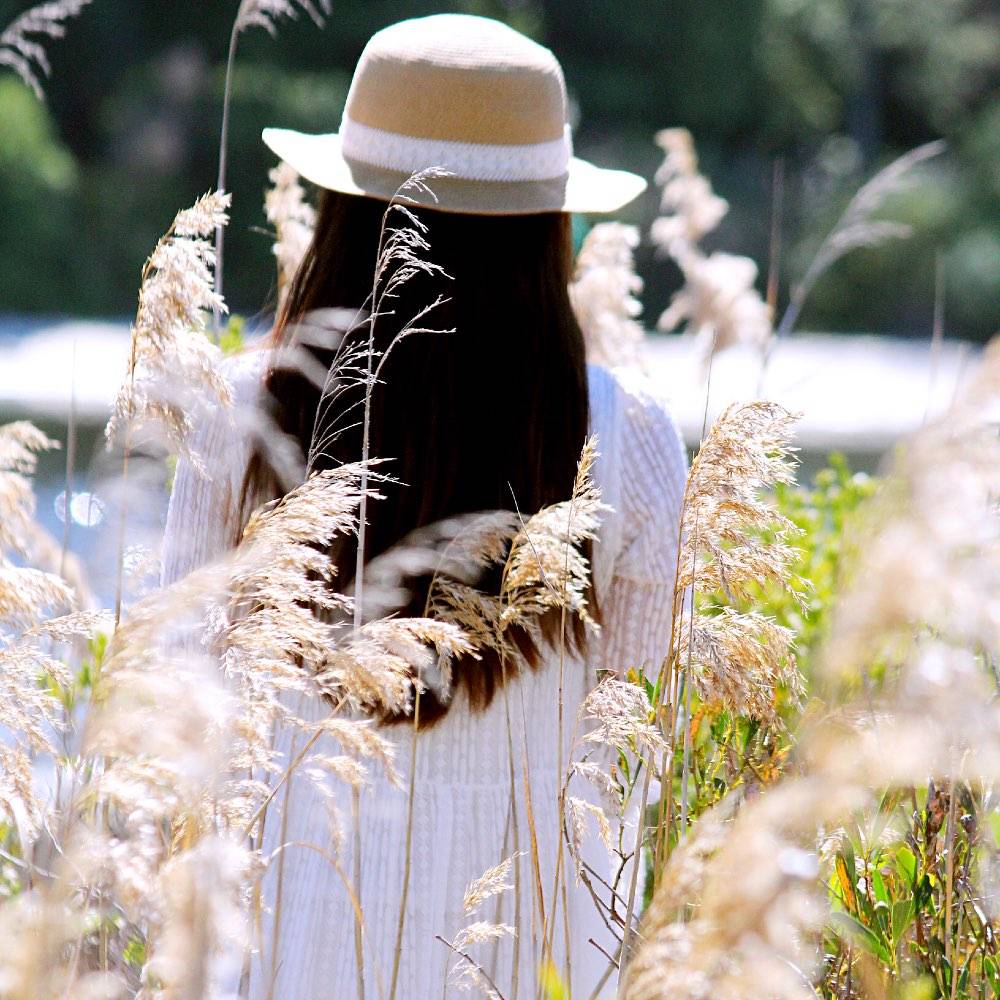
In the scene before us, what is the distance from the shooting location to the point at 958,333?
687 inches

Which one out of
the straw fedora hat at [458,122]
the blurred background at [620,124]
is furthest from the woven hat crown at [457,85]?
the blurred background at [620,124]

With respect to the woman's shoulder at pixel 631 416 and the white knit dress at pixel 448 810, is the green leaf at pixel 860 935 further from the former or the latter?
the woman's shoulder at pixel 631 416

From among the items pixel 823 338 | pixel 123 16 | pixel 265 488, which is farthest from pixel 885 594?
pixel 123 16

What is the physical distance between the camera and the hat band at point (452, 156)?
4.47ft

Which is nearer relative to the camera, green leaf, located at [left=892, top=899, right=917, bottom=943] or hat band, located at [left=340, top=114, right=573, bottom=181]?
green leaf, located at [left=892, top=899, right=917, bottom=943]

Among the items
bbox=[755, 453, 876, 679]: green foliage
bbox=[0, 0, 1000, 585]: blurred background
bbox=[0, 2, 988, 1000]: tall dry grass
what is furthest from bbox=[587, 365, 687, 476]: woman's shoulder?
bbox=[0, 0, 1000, 585]: blurred background

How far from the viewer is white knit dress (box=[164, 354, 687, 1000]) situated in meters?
1.36

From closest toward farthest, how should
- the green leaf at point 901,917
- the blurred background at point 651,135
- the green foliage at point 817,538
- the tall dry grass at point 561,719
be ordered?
the tall dry grass at point 561,719 < the green leaf at point 901,917 < the green foliage at point 817,538 < the blurred background at point 651,135

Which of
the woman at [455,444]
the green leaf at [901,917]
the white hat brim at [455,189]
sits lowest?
the green leaf at [901,917]

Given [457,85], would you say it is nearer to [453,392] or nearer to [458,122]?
[458,122]

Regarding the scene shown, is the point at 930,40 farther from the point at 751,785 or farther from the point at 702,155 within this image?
the point at 751,785

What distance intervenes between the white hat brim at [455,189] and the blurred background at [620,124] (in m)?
13.9

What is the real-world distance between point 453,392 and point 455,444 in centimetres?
5

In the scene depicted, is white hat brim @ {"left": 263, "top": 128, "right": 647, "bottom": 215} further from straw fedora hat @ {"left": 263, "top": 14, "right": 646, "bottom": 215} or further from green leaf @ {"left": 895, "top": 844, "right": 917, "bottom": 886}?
green leaf @ {"left": 895, "top": 844, "right": 917, "bottom": 886}
